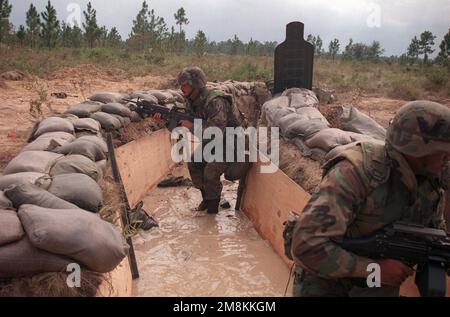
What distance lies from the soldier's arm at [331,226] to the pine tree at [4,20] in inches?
1069

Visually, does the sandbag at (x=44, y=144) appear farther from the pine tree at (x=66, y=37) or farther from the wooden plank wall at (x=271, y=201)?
the pine tree at (x=66, y=37)

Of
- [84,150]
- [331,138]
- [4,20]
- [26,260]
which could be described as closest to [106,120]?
[84,150]

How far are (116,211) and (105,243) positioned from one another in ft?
3.24

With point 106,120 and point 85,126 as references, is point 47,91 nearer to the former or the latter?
point 106,120

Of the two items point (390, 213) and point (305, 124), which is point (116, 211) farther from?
point (305, 124)

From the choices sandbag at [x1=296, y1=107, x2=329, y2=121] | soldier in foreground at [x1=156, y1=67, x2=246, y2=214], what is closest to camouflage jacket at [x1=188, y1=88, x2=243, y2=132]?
soldier in foreground at [x1=156, y1=67, x2=246, y2=214]

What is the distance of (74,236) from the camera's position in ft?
6.07

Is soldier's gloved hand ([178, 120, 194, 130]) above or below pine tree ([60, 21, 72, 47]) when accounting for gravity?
below

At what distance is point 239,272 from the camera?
Answer: 146 inches

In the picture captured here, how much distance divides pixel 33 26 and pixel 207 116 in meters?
26.5

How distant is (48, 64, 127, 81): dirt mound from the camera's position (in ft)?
40.6

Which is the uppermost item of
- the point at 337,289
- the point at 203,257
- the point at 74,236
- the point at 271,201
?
the point at 74,236

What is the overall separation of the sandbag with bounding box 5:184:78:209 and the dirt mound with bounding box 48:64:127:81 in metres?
11.0

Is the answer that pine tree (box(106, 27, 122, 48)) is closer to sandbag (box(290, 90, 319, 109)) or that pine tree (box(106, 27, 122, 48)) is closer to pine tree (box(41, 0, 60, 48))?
pine tree (box(41, 0, 60, 48))
